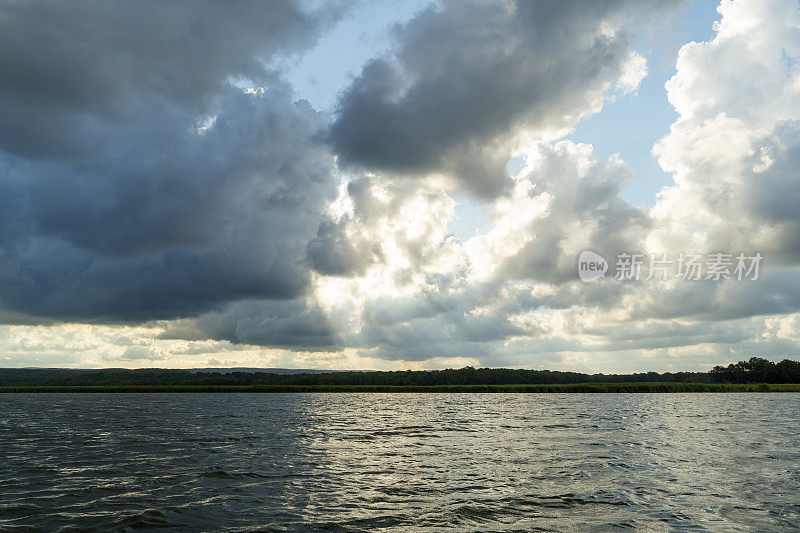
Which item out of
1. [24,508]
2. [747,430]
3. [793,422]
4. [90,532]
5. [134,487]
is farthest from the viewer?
[793,422]

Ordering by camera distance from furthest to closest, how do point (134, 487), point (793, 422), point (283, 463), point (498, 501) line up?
point (793, 422) < point (283, 463) < point (134, 487) < point (498, 501)

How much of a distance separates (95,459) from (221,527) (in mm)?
21699

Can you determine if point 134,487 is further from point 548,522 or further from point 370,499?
point 548,522

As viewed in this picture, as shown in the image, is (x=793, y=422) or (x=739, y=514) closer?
(x=739, y=514)

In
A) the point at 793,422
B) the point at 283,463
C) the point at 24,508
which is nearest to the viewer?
the point at 24,508

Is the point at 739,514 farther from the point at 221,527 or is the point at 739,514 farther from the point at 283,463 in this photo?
the point at 283,463

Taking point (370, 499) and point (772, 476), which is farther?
point (772, 476)

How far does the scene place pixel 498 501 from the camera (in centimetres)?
2281

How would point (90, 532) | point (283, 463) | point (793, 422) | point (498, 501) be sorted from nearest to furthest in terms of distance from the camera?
point (90, 532), point (498, 501), point (283, 463), point (793, 422)

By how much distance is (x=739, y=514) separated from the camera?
2070cm

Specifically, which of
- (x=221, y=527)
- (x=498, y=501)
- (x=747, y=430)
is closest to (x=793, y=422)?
(x=747, y=430)

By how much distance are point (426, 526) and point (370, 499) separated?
508 cm

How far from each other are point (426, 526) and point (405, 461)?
617 inches

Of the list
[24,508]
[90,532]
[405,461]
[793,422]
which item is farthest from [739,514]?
[793,422]
